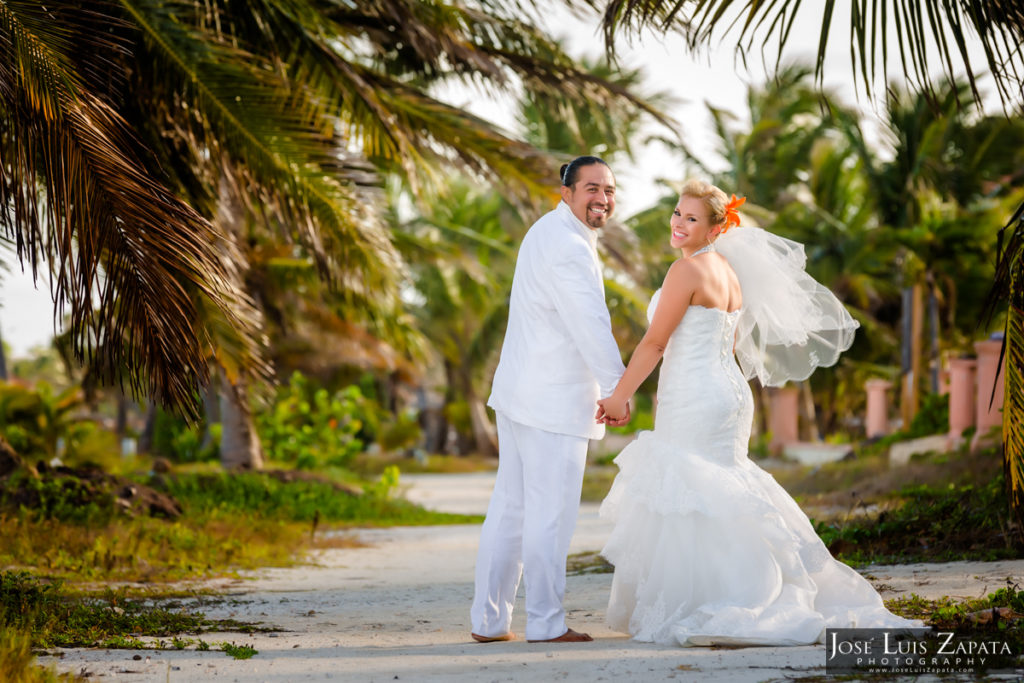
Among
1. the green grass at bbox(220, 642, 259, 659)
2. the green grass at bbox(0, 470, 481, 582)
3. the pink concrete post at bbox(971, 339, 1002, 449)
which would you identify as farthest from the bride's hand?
the pink concrete post at bbox(971, 339, 1002, 449)

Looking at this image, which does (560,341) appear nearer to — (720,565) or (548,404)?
(548,404)

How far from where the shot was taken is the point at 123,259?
5.14m

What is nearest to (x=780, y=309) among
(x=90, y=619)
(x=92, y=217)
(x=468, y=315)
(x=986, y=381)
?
(x=92, y=217)

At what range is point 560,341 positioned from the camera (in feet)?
16.4

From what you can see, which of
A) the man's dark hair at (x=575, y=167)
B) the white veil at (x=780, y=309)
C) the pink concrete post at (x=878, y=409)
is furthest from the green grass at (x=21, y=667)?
the pink concrete post at (x=878, y=409)

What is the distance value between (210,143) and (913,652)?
594 cm

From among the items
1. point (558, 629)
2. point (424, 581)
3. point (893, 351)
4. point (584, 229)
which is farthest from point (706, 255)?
point (893, 351)

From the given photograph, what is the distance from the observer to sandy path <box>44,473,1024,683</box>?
163 inches

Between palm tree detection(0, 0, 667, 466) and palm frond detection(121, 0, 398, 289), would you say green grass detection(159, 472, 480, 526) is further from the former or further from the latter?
palm frond detection(121, 0, 398, 289)

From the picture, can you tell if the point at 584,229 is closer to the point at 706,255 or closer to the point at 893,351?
the point at 706,255

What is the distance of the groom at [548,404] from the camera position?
16.0ft

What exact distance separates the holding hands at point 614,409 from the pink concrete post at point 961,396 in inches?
413

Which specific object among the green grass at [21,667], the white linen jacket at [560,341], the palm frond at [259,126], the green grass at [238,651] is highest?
the palm frond at [259,126]

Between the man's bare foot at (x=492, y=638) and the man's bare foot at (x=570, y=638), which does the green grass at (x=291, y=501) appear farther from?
the man's bare foot at (x=570, y=638)
